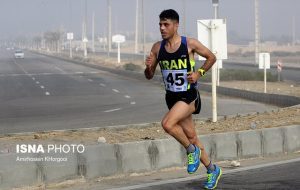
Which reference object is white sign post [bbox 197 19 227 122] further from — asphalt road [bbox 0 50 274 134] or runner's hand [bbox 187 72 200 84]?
runner's hand [bbox 187 72 200 84]

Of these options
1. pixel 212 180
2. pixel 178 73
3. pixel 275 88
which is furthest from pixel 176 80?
pixel 275 88

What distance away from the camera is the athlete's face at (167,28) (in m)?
7.30

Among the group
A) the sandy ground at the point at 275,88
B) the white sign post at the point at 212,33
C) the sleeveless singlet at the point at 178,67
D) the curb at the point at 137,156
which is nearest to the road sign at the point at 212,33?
the white sign post at the point at 212,33

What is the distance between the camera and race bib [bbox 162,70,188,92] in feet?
24.0

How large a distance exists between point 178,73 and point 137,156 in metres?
2.16

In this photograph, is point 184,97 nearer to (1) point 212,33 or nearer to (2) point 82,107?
(1) point 212,33

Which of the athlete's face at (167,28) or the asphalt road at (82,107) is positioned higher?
the athlete's face at (167,28)

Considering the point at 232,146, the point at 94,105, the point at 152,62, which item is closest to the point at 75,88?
the point at 94,105

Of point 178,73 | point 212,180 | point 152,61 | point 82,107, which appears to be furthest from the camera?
point 82,107

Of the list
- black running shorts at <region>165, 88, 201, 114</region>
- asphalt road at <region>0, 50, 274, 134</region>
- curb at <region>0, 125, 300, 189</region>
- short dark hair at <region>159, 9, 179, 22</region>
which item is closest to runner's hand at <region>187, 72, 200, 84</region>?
black running shorts at <region>165, 88, 201, 114</region>

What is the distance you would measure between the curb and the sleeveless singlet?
1.87 meters

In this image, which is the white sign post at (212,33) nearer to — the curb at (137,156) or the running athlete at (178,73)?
the curb at (137,156)

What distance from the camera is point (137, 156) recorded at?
9.09 meters

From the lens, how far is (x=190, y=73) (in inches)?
286
